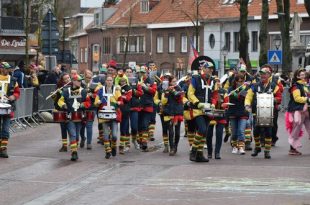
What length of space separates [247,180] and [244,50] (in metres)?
28.1

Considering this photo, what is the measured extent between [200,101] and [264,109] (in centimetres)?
150

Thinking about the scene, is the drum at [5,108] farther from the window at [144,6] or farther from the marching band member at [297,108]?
the window at [144,6]

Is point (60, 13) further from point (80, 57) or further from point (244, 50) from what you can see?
point (80, 57)

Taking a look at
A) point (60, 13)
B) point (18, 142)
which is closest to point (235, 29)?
point (60, 13)

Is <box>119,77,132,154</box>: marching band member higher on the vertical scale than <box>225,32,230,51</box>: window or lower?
lower

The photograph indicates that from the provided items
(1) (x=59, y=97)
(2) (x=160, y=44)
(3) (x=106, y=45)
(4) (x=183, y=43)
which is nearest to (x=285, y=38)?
(1) (x=59, y=97)

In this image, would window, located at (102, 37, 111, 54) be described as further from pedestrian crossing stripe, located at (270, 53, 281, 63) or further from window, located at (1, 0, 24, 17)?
pedestrian crossing stripe, located at (270, 53, 281, 63)

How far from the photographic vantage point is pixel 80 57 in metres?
100

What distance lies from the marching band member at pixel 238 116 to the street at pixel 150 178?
0.27 m

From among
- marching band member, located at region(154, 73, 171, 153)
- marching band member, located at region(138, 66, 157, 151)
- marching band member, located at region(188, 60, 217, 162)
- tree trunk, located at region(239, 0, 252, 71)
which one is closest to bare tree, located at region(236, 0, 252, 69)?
tree trunk, located at region(239, 0, 252, 71)

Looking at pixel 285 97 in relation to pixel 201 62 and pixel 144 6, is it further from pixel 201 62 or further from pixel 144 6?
pixel 144 6

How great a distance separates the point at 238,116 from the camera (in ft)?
67.2

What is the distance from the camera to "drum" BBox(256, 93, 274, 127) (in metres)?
19.2

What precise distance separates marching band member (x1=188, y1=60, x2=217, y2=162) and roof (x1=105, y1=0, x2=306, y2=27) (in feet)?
151
